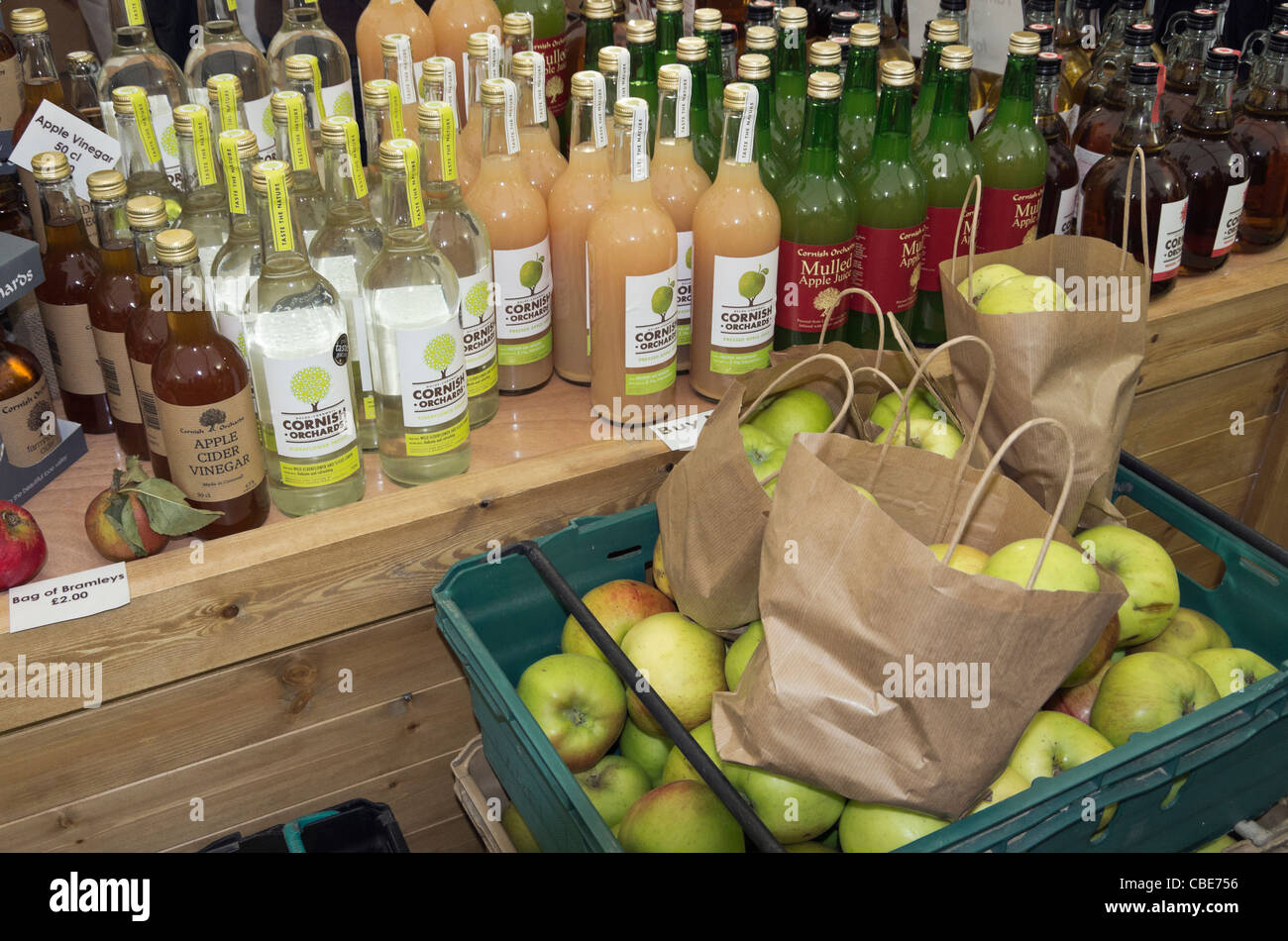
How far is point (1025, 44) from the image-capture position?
4.42ft

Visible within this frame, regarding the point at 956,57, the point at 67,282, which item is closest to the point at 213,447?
the point at 67,282

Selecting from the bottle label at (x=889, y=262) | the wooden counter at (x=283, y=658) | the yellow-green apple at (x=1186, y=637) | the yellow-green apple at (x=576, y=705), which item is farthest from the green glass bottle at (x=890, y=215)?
the yellow-green apple at (x=576, y=705)

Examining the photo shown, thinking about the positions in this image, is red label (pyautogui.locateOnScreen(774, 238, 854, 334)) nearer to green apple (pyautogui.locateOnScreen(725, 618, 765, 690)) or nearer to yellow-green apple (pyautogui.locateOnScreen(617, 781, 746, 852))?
green apple (pyautogui.locateOnScreen(725, 618, 765, 690))

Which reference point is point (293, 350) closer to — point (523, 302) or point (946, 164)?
point (523, 302)

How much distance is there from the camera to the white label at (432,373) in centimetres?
112

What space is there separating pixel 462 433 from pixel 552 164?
373mm

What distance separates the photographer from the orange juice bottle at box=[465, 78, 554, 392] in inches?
49.1

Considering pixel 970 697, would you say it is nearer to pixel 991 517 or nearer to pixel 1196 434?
pixel 991 517

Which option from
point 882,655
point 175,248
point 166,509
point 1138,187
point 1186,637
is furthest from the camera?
point 1138,187

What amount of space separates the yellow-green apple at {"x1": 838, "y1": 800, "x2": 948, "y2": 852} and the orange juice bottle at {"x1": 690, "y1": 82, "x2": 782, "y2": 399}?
56 centimetres

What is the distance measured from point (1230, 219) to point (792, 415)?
914 millimetres

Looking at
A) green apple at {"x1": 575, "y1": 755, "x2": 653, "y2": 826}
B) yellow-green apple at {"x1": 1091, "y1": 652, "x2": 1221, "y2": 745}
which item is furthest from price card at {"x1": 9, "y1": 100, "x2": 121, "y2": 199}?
yellow-green apple at {"x1": 1091, "y1": 652, "x2": 1221, "y2": 745}

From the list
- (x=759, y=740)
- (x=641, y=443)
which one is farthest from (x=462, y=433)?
(x=759, y=740)

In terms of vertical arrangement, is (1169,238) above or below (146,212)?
below
